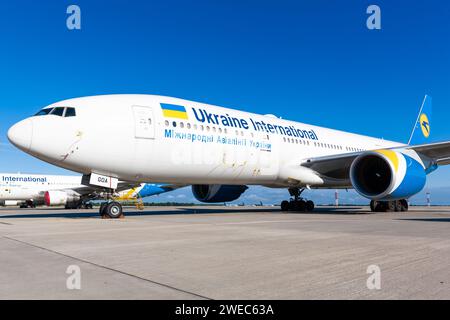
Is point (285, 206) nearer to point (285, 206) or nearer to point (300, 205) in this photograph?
point (285, 206)

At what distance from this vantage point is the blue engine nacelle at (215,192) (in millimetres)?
17703

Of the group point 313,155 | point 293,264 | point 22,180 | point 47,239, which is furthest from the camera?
point 22,180

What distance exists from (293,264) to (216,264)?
782 millimetres

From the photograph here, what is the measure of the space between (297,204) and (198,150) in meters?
8.19

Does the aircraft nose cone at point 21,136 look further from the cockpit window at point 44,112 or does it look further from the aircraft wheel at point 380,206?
the aircraft wheel at point 380,206

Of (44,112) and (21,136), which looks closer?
(21,136)

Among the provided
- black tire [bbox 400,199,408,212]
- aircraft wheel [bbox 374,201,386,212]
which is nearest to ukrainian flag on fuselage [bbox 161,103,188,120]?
aircraft wheel [bbox 374,201,386,212]

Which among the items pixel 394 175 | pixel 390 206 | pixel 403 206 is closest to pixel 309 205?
pixel 390 206

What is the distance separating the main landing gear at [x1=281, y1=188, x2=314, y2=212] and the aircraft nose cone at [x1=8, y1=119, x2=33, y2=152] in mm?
12581

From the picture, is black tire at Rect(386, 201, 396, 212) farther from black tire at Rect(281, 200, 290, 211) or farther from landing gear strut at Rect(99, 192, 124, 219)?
landing gear strut at Rect(99, 192, 124, 219)

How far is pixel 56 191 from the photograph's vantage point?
95.2 ft

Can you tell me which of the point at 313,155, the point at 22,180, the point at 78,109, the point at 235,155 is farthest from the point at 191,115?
the point at 22,180
